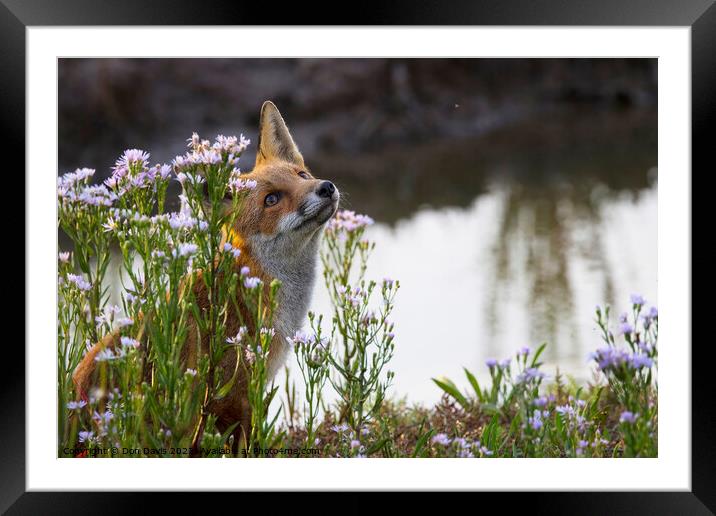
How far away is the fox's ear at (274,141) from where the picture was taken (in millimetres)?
4492

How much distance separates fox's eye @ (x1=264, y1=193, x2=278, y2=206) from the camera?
4.34 metres

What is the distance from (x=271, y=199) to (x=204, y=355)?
1.09 metres

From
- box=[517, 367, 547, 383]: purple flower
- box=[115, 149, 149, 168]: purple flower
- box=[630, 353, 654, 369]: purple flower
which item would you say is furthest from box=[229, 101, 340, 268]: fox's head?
box=[630, 353, 654, 369]: purple flower

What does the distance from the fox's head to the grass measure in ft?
0.69

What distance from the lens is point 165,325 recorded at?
136 inches

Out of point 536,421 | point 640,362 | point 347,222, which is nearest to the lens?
point 640,362

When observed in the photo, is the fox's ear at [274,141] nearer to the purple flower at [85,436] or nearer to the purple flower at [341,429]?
the purple flower at [341,429]

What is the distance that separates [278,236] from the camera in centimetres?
432

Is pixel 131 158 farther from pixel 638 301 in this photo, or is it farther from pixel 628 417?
pixel 628 417

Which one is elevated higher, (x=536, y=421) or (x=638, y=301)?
(x=638, y=301)

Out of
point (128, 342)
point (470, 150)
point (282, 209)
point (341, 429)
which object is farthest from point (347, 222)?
point (470, 150)
